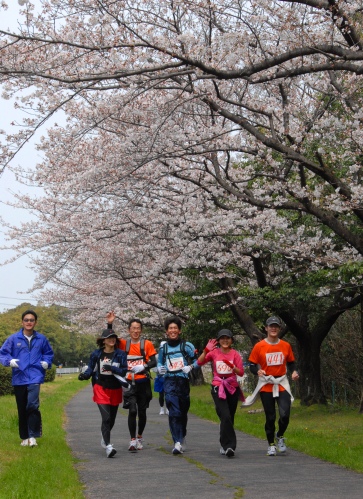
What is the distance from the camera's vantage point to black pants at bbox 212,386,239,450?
9867mm

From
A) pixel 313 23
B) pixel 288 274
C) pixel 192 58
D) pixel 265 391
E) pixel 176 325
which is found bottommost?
pixel 265 391

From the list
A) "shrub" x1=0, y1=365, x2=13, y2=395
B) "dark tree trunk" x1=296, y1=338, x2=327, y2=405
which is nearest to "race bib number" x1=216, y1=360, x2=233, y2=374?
"dark tree trunk" x1=296, y1=338, x2=327, y2=405

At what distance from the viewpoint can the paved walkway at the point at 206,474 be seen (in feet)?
22.7

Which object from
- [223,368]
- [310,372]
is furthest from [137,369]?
[310,372]

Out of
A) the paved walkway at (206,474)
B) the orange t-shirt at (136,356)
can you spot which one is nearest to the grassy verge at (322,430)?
the paved walkway at (206,474)

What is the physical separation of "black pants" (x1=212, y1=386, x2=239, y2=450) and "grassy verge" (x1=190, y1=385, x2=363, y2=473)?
3.46 ft

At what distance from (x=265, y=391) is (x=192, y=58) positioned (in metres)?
4.38

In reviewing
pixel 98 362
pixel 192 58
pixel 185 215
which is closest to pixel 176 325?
pixel 98 362

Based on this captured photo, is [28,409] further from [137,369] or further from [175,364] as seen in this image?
[175,364]

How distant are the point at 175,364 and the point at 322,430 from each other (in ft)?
17.3

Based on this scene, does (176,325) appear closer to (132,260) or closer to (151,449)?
(151,449)

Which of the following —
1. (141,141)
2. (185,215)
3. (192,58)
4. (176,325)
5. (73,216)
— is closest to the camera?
(192,58)

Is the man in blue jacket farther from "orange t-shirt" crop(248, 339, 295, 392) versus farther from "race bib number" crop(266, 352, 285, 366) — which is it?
"race bib number" crop(266, 352, 285, 366)

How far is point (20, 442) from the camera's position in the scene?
10.4 meters
